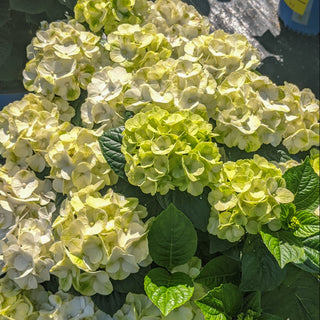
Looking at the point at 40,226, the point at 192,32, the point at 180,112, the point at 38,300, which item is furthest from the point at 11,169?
the point at 192,32

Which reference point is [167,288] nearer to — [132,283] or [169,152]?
[132,283]

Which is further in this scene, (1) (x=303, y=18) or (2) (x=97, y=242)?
(1) (x=303, y=18)

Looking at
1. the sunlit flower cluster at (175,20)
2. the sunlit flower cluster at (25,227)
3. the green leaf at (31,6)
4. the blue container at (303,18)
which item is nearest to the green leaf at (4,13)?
the green leaf at (31,6)

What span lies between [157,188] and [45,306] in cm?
30

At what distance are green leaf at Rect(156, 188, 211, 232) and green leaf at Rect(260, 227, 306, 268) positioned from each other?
0.35ft

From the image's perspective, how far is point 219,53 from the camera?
3.16 feet

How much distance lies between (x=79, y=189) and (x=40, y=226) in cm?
10

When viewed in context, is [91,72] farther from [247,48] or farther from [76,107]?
[247,48]

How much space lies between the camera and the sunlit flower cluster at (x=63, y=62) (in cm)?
101

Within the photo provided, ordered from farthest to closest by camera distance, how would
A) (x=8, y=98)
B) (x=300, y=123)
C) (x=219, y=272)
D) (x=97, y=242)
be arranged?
(x=8, y=98)
(x=300, y=123)
(x=219, y=272)
(x=97, y=242)

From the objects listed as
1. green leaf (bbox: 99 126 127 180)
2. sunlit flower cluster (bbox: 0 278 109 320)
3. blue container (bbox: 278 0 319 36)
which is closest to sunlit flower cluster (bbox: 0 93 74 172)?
green leaf (bbox: 99 126 127 180)

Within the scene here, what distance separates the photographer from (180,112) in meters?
0.82

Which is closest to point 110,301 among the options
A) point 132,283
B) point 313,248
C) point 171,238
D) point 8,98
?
point 132,283

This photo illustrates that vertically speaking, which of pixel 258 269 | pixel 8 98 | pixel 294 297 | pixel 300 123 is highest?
pixel 300 123
